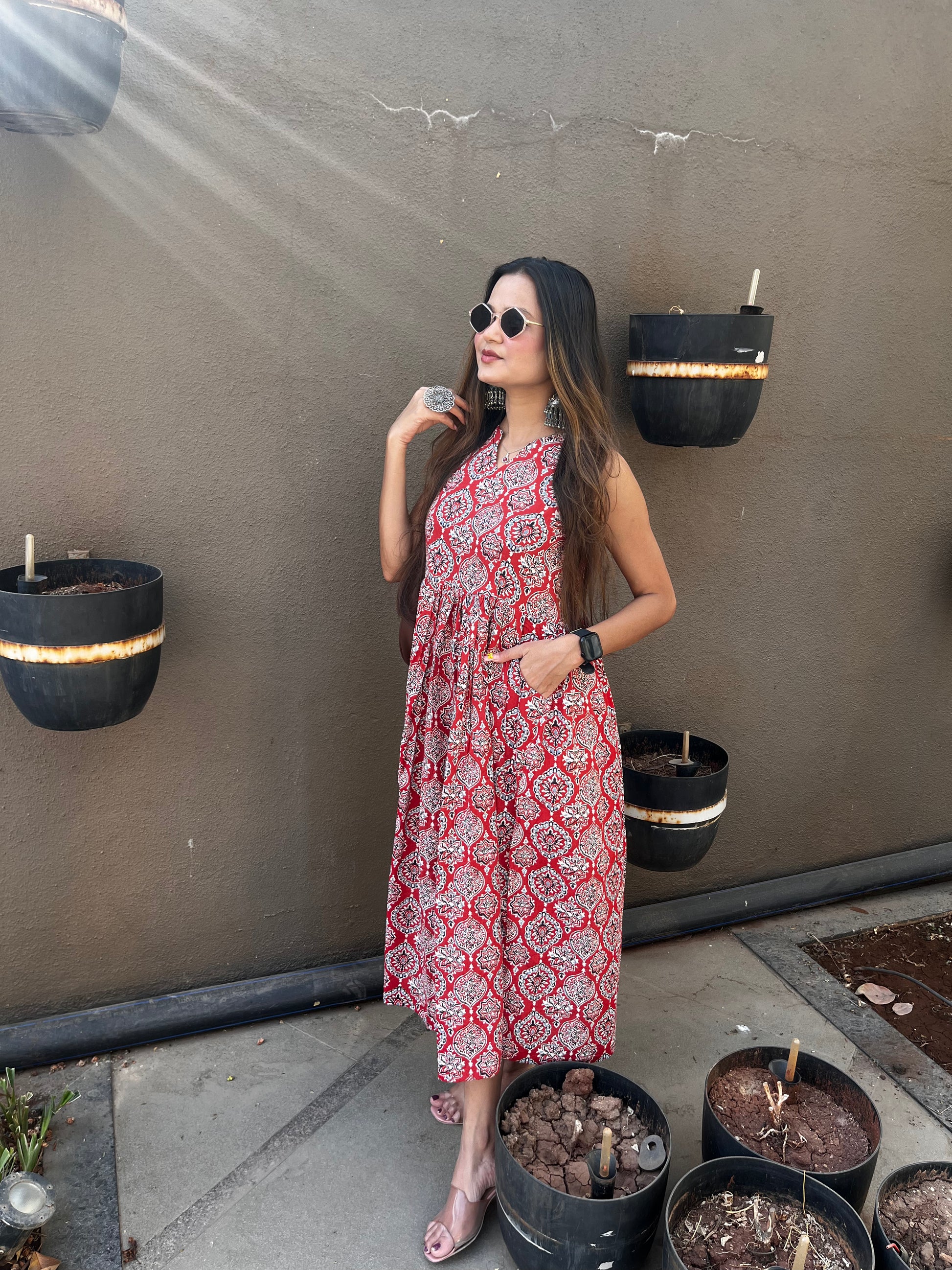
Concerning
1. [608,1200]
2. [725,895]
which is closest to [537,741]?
[608,1200]

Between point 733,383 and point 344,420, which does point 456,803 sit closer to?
point 344,420

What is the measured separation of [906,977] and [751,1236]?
1.50m

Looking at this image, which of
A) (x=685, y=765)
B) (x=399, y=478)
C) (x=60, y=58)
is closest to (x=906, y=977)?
(x=685, y=765)

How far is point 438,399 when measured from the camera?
2027 mm

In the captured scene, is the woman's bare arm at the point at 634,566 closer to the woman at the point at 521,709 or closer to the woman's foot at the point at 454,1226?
the woman at the point at 521,709

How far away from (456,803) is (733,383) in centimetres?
120

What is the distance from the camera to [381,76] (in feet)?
7.08

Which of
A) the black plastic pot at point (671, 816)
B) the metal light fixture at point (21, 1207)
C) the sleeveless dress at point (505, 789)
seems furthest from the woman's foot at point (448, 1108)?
the metal light fixture at point (21, 1207)

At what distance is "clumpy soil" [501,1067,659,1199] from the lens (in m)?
1.74

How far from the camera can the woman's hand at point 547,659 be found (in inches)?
72.6

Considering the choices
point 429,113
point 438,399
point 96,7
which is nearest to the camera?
point 96,7

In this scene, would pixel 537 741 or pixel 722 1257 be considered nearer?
pixel 722 1257

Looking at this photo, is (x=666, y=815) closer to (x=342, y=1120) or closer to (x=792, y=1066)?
(x=792, y=1066)

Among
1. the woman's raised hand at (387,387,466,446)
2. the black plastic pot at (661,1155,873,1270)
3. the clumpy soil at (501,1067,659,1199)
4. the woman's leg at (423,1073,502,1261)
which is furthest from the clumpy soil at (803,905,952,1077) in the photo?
the woman's raised hand at (387,387,466,446)
